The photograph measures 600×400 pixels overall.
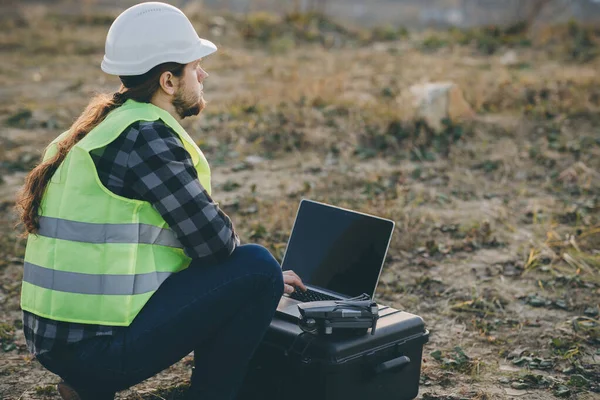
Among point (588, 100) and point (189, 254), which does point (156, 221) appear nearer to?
point (189, 254)

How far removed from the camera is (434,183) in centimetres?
703

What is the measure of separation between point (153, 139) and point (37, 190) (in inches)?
19.7

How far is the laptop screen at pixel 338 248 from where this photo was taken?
3.63 m

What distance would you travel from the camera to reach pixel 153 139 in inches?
112

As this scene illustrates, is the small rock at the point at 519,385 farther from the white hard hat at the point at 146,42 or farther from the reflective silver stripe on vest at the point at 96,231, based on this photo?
the white hard hat at the point at 146,42

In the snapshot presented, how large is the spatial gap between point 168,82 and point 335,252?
1.23 meters

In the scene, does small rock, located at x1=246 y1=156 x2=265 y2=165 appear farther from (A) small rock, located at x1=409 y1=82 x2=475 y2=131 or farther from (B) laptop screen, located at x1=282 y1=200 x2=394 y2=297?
(B) laptop screen, located at x1=282 y1=200 x2=394 y2=297

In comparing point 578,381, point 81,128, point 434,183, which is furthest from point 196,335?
point 434,183

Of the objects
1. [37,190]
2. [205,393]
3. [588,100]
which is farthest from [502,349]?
[588,100]

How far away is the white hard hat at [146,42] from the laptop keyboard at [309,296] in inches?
50.4

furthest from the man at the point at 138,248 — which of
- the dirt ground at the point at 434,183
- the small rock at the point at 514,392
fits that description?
the small rock at the point at 514,392

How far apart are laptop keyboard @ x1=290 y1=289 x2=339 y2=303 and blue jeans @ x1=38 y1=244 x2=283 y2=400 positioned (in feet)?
1.68

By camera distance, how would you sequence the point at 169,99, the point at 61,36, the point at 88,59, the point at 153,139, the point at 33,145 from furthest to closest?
1. the point at 61,36
2. the point at 88,59
3. the point at 33,145
4. the point at 169,99
5. the point at 153,139

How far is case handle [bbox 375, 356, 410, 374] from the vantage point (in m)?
3.24
